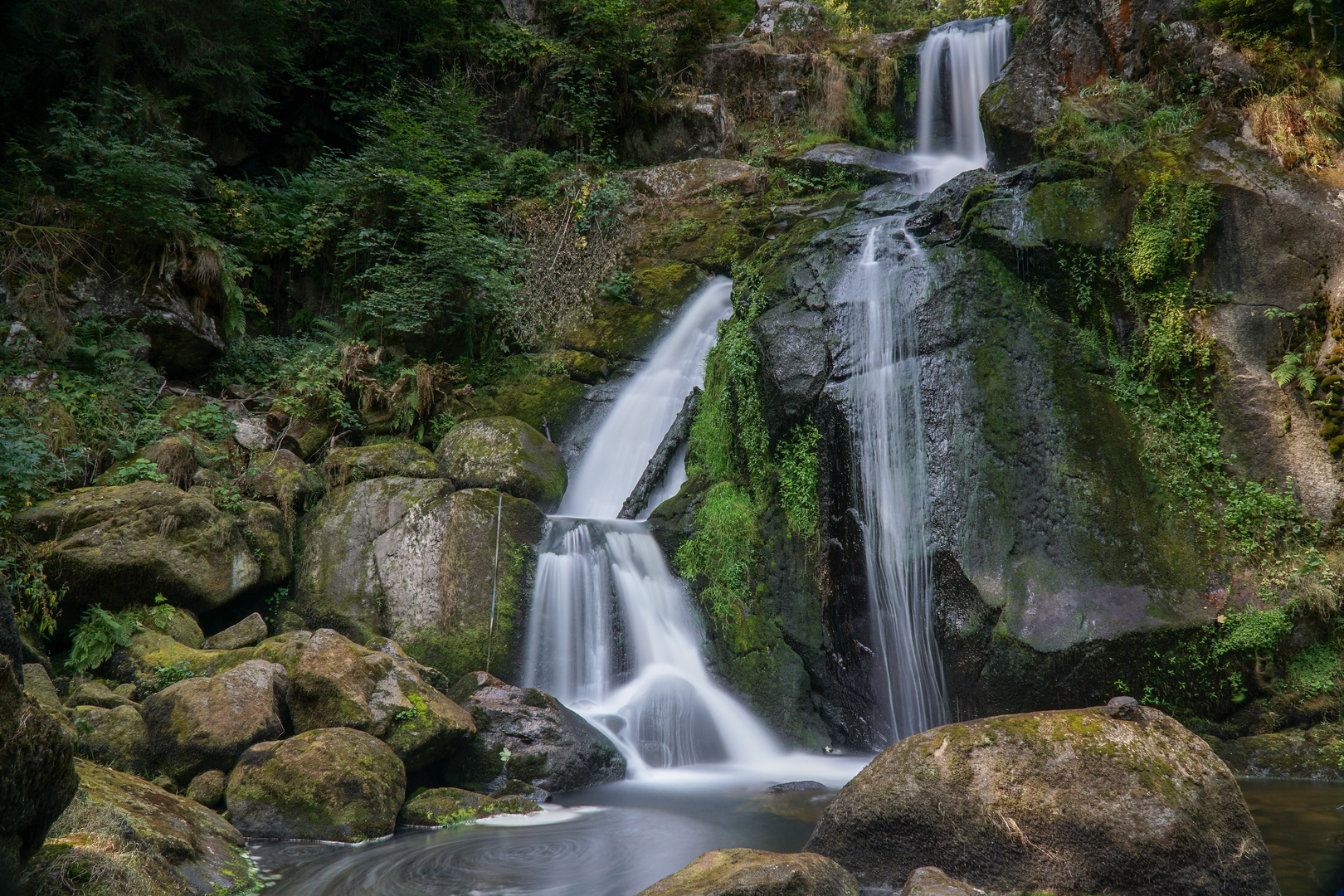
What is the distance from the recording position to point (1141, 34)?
1027 cm

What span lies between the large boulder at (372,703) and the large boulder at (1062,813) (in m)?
3.17

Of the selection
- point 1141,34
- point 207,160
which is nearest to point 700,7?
point 1141,34

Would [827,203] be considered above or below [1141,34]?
below

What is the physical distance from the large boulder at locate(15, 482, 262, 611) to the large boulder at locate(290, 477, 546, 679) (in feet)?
3.06

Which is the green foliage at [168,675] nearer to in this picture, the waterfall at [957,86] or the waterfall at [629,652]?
the waterfall at [629,652]

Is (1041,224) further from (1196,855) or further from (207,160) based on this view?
(207,160)

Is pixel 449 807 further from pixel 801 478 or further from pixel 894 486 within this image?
pixel 894 486

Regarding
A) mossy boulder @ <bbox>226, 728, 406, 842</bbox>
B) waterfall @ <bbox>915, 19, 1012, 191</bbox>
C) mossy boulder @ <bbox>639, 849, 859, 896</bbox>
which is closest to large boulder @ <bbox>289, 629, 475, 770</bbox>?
mossy boulder @ <bbox>226, 728, 406, 842</bbox>

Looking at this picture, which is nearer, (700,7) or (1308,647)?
(1308,647)

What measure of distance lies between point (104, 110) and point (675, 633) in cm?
1014

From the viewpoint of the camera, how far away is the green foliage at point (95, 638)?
21.3ft

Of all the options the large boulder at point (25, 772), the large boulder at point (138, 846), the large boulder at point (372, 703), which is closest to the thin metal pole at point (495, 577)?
the large boulder at point (372, 703)

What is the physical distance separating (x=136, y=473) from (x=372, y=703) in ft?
13.2

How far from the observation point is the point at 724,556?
339 inches
